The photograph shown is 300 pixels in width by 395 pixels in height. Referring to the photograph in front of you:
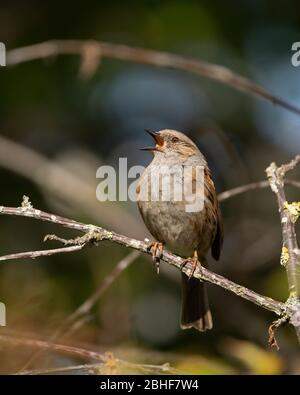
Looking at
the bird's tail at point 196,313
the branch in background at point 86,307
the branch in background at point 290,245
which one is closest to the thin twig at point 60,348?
the branch in background at point 86,307

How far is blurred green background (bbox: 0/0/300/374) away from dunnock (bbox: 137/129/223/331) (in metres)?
0.37

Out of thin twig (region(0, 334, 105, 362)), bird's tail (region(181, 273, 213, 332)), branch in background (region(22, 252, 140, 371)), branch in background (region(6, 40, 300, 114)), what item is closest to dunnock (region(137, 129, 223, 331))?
bird's tail (region(181, 273, 213, 332))

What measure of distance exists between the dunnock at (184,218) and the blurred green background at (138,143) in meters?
0.37

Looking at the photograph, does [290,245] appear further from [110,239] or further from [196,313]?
[196,313]

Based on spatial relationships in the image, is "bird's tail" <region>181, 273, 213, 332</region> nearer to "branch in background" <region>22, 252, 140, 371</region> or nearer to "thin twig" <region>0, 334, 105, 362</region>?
"branch in background" <region>22, 252, 140, 371</region>

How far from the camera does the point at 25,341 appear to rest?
419 centimetres

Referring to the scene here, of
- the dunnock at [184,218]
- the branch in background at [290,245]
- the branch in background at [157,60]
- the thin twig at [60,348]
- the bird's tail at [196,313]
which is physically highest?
the branch in background at [157,60]

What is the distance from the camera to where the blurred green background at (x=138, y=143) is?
691 cm

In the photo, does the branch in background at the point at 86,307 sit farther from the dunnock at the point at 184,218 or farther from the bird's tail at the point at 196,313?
the bird's tail at the point at 196,313

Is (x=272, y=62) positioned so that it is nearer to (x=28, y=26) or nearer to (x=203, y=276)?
(x=28, y=26)

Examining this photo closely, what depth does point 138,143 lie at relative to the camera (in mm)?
8484

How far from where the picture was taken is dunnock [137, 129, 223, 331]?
556 centimetres

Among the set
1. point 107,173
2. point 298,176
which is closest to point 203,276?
point 107,173

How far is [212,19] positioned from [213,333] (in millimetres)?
3493
